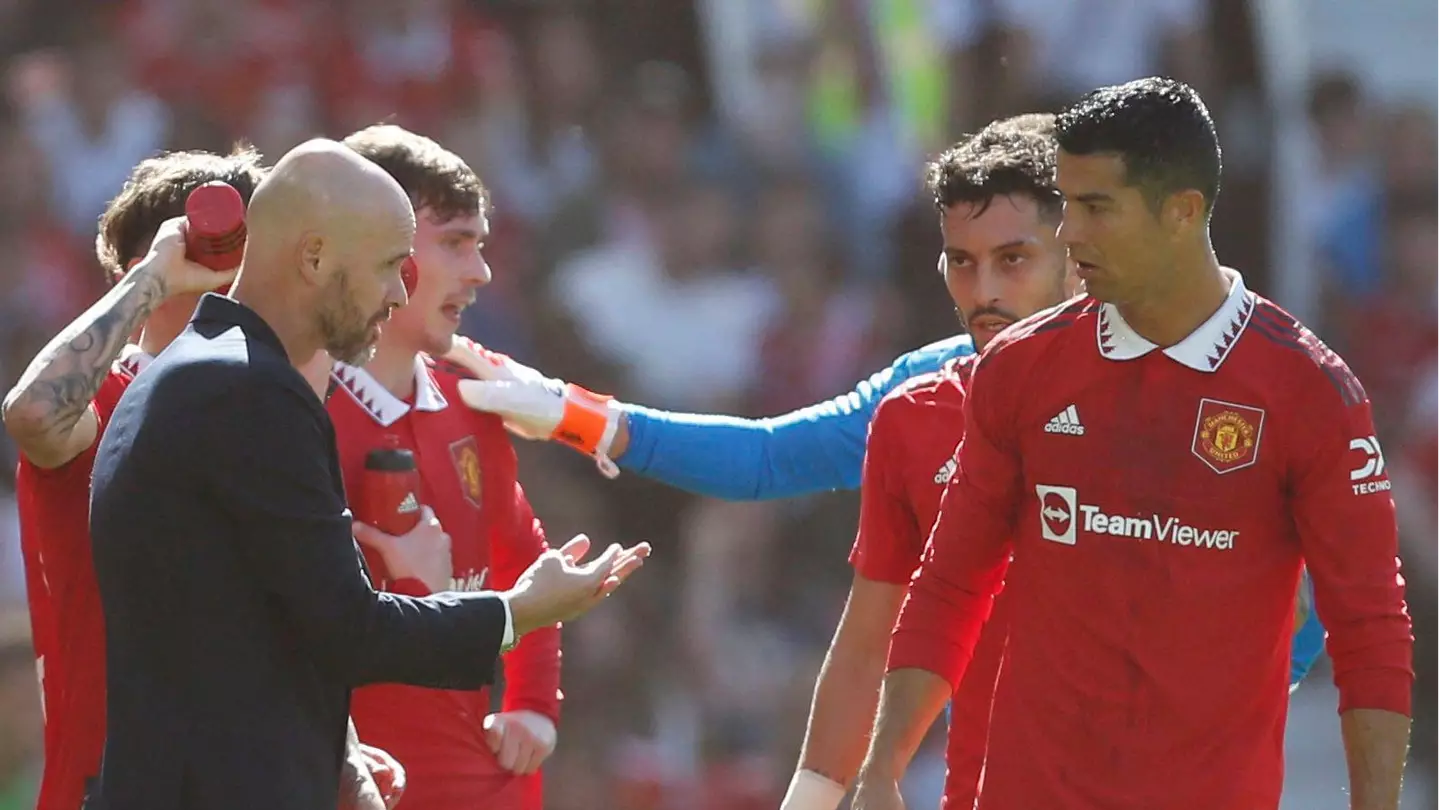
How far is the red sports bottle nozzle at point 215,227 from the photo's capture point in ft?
11.5

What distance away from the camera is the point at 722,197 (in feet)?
28.5

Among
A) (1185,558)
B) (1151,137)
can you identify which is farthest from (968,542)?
(1151,137)

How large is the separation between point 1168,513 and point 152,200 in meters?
2.00

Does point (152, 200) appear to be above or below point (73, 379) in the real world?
above

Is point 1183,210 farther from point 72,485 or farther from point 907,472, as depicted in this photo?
point 72,485

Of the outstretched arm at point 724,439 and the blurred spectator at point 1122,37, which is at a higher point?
the blurred spectator at point 1122,37

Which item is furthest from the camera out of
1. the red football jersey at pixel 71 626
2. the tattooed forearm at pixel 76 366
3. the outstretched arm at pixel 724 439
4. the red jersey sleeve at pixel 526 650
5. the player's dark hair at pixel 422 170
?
the outstretched arm at pixel 724 439

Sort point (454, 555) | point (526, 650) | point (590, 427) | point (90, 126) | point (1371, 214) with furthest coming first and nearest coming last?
point (1371, 214), point (90, 126), point (590, 427), point (526, 650), point (454, 555)

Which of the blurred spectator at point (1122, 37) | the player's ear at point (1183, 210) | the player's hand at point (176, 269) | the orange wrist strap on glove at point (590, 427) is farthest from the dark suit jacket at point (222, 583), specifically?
the blurred spectator at point (1122, 37)

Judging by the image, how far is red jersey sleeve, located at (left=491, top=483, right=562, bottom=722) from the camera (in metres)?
4.52

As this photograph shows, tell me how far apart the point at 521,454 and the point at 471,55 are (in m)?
1.80

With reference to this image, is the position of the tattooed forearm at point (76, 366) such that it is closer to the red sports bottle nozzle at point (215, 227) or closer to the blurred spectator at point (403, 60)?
the red sports bottle nozzle at point (215, 227)

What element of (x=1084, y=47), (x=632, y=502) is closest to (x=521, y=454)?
(x=632, y=502)

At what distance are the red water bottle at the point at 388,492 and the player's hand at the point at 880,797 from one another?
1.21 metres
